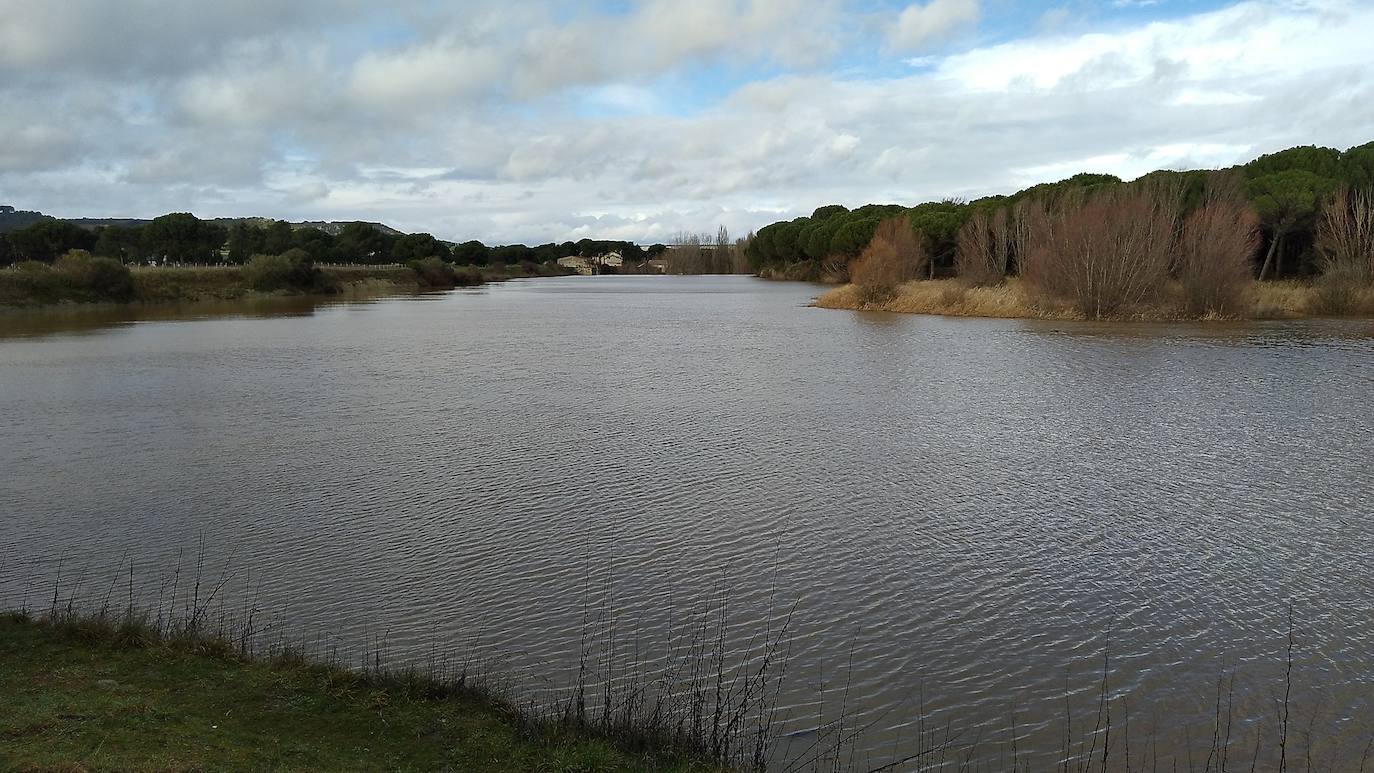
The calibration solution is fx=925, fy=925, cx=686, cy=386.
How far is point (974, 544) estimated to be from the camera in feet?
32.4

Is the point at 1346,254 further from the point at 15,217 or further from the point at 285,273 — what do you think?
the point at 15,217

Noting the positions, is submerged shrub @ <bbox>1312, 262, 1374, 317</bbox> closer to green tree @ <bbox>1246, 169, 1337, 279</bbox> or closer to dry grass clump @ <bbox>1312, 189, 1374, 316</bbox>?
dry grass clump @ <bbox>1312, 189, 1374, 316</bbox>

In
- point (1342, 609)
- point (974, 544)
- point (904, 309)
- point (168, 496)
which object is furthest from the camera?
point (904, 309)

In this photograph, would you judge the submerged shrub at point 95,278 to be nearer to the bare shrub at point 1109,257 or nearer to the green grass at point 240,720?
the bare shrub at point 1109,257

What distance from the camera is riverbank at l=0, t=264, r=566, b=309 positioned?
50.1 m

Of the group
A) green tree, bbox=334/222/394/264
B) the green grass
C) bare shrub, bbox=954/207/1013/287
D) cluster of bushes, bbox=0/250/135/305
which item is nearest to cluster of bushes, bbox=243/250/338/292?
cluster of bushes, bbox=0/250/135/305

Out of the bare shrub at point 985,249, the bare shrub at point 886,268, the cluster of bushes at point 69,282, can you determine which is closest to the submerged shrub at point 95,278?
the cluster of bushes at point 69,282

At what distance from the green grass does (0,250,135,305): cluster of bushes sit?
5328 centimetres

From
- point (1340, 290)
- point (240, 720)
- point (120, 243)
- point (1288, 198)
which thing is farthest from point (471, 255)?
point (240, 720)

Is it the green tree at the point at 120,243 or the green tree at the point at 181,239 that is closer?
the green tree at the point at 120,243

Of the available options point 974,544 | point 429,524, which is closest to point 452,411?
point 429,524

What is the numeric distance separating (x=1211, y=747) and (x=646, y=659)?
3.80 m

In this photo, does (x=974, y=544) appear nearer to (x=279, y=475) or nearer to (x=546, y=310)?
(x=279, y=475)

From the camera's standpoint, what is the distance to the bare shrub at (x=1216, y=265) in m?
37.2
